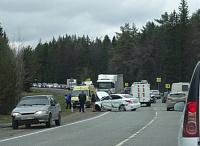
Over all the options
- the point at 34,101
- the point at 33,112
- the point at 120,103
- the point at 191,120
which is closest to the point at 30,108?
the point at 33,112

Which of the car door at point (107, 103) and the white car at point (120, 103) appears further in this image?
the car door at point (107, 103)

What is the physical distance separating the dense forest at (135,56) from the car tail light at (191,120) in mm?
52219

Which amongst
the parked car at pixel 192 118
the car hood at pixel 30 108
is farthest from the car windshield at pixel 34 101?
the parked car at pixel 192 118

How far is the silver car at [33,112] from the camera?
796 inches

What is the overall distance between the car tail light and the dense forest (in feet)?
171

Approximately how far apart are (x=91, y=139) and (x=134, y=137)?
1.41 metres

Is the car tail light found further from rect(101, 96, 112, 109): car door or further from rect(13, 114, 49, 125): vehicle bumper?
rect(101, 96, 112, 109): car door

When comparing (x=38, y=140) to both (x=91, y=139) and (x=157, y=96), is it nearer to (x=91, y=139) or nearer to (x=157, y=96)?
(x=91, y=139)

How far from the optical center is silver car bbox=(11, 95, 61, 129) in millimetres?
20219

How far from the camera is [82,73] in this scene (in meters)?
150

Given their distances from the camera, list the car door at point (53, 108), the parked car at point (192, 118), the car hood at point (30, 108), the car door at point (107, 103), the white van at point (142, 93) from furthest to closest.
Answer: the white van at point (142, 93)
the car door at point (107, 103)
the car door at point (53, 108)
the car hood at point (30, 108)
the parked car at point (192, 118)

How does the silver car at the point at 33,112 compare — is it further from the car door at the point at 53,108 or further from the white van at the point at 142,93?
the white van at the point at 142,93

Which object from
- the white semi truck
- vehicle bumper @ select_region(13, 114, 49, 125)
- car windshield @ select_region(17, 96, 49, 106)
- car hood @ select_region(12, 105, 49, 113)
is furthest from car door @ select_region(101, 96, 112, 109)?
the white semi truck

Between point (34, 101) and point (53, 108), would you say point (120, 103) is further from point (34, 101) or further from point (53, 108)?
point (34, 101)
